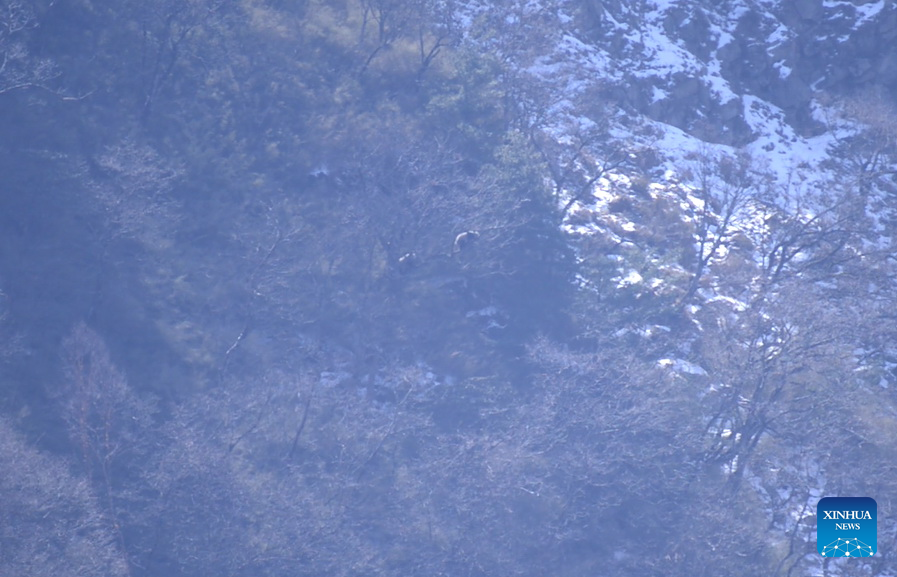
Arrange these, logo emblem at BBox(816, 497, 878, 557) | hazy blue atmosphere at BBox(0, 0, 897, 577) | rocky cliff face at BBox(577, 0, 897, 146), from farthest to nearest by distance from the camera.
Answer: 1. rocky cliff face at BBox(577, 0, 897, 146)
2. hazy blue atmosphere at BBox(0, 0, 897, 577)
3. logo emblem at BBox(816, 497, 878, 557)

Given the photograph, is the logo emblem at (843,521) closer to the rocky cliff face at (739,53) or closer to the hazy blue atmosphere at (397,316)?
the hazy blue atmosphere at (397,316)

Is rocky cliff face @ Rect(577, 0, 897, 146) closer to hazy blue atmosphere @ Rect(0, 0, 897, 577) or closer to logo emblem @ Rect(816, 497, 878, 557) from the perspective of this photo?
hazy blue atmosphere @ Rect(0, 0, 897, 577)

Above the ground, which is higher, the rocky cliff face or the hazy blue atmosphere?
the rocky cliff face

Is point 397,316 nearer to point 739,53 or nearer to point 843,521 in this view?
point 843,521

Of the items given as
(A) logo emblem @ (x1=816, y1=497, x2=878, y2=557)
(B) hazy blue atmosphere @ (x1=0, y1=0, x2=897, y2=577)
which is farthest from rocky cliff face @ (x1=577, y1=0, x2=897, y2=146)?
(A) logo emblem @ (x1=816, y1=497, x2=878, y2=557)

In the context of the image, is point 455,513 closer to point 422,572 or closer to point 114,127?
point 422,572

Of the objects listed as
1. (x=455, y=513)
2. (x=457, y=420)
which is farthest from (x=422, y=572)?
(x=457, y=420)

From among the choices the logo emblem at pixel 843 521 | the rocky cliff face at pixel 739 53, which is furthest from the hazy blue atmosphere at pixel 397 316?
the logo emblem at pixel 843 521

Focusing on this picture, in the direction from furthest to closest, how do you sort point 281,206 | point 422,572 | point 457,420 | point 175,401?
point 281,206
point 457,420
point 175,401
point 422,572
